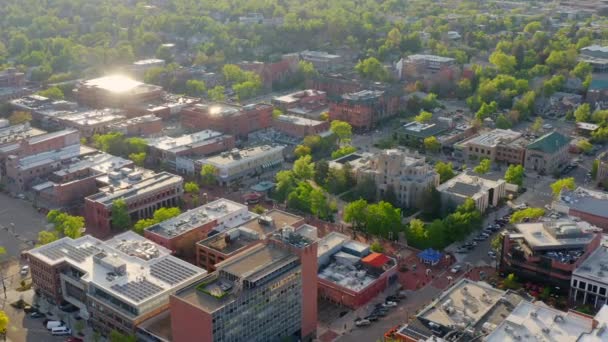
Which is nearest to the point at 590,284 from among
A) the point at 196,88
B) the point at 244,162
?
the point at 244,162

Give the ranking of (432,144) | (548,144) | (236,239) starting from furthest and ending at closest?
(432,144), (548,144), (236,239)

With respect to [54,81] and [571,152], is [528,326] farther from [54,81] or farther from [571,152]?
[54,81]

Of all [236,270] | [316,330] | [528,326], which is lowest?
[316,330]

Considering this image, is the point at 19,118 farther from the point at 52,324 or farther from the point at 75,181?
the point at 52,324

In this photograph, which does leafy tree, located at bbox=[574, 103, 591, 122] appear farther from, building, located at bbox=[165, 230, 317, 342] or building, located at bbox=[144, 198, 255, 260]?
building, located at bbox=[165, 230, 317, 342]

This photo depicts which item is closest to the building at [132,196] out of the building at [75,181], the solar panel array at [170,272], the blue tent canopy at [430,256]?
the building at [75,181]

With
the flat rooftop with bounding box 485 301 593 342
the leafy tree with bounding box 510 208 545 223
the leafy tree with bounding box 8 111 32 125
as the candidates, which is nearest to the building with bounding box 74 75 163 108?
the leafy tree with bounding box 8 111 32 125

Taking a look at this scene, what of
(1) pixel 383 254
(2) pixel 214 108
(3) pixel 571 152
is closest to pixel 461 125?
(3) pixel 571 152
